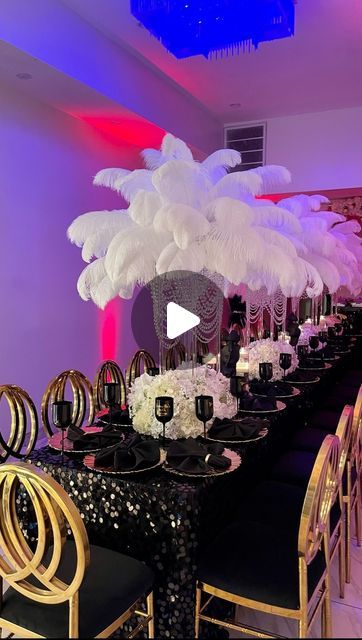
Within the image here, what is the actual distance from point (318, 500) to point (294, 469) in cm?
96

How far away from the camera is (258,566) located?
5.55 ft

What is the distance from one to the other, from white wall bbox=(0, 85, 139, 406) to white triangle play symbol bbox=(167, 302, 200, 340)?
1824mm

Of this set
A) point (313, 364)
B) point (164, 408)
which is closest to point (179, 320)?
point (164, 408)

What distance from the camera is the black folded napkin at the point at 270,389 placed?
3.03 metres

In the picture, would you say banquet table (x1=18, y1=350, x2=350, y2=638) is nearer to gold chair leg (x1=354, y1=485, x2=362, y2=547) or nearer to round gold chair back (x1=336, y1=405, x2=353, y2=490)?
round gold chair back (x1=336, y1=405, x2=353, y2=490)

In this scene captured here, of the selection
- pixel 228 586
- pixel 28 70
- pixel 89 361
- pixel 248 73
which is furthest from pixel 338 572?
pixel 248 73

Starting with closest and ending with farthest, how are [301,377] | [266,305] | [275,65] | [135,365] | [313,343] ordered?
[301,377]
[135,365]
[313,343]
[275,65]
[266,305]

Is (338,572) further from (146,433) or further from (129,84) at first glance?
(129,84)

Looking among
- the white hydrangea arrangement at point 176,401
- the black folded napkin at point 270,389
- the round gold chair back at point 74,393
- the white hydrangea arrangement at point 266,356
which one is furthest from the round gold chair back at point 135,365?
the white hydrangea arrangement at point 176,401

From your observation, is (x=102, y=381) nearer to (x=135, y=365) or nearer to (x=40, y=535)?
(x=135, y=365)

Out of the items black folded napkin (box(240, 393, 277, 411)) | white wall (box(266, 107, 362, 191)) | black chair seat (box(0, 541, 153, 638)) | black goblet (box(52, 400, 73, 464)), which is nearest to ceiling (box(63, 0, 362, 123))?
white wall (box(266, 107, 362, 191))

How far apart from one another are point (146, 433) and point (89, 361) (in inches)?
125

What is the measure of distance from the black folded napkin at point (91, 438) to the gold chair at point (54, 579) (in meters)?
0.52

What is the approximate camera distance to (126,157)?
604 cm
